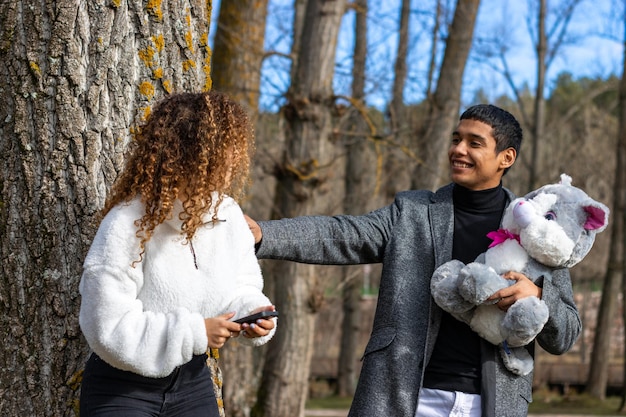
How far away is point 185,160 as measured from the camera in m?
2.73

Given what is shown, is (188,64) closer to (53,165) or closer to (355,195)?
(53,165)

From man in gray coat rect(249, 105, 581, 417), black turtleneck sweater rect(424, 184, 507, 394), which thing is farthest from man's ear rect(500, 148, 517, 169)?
black turtleneck sweater rect(424, 184, 507, 394)

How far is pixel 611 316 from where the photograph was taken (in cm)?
1619

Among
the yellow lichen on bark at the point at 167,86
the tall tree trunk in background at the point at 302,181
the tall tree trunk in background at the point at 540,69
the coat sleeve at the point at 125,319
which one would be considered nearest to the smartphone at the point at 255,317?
the coat sleeve at the point at 125,319

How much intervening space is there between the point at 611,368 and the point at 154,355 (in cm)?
1827

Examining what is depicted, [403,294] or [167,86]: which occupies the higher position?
[167,86]

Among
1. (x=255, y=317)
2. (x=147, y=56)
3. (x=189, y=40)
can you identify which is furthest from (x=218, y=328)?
(x=189, y=40)

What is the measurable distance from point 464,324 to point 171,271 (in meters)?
1.37

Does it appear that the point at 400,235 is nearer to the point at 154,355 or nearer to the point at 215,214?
the point at 215,214

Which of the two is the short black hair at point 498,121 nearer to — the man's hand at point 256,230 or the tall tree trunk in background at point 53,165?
the man's hand at point 256,230

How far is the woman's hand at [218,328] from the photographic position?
104 inches

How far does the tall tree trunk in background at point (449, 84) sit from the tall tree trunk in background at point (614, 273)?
3.68m

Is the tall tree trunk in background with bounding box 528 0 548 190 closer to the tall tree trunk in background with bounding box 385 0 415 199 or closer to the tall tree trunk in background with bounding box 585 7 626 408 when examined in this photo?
the tall tree trunk in background with bounding box 585 7 626 408

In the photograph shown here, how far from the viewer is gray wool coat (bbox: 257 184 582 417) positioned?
3.42 meters
